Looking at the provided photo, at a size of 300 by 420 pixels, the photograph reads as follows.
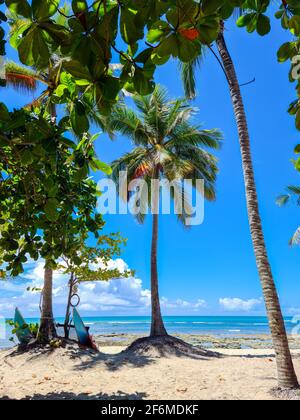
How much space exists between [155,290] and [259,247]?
731 cm

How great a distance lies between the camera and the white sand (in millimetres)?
5772

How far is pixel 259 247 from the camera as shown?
19.5ft

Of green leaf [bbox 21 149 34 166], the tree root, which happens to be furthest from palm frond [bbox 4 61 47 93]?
green leaf [bbox 21 149 34 166]

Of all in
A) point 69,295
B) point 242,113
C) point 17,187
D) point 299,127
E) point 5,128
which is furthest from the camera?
point 69,295

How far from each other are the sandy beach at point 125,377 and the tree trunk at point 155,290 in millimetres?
2139

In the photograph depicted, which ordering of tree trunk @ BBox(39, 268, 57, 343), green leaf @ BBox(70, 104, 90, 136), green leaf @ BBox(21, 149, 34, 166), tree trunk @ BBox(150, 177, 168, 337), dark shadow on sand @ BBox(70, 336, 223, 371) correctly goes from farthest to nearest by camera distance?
tree trunk @ BBox(150, 177, 168, 337), tree trunk @ BBox(39, 268, 57, 343), dark shadow on sand @ BBox(70, 336, 223, 371), green leaf @ BBox(21, 149, 34, 166), green leaf @ BBox(70, 104, 90, 136)

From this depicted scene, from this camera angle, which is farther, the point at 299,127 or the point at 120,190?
the point at 120,190

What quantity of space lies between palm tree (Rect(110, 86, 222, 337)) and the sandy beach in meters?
6.13

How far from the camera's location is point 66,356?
9.11 meters

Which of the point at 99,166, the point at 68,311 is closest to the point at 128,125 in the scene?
the point at 68,311

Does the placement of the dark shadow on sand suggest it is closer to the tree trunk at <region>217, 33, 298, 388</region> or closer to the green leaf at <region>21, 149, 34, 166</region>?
the tree trunk at <region>217, 33, 298, 388</region>
